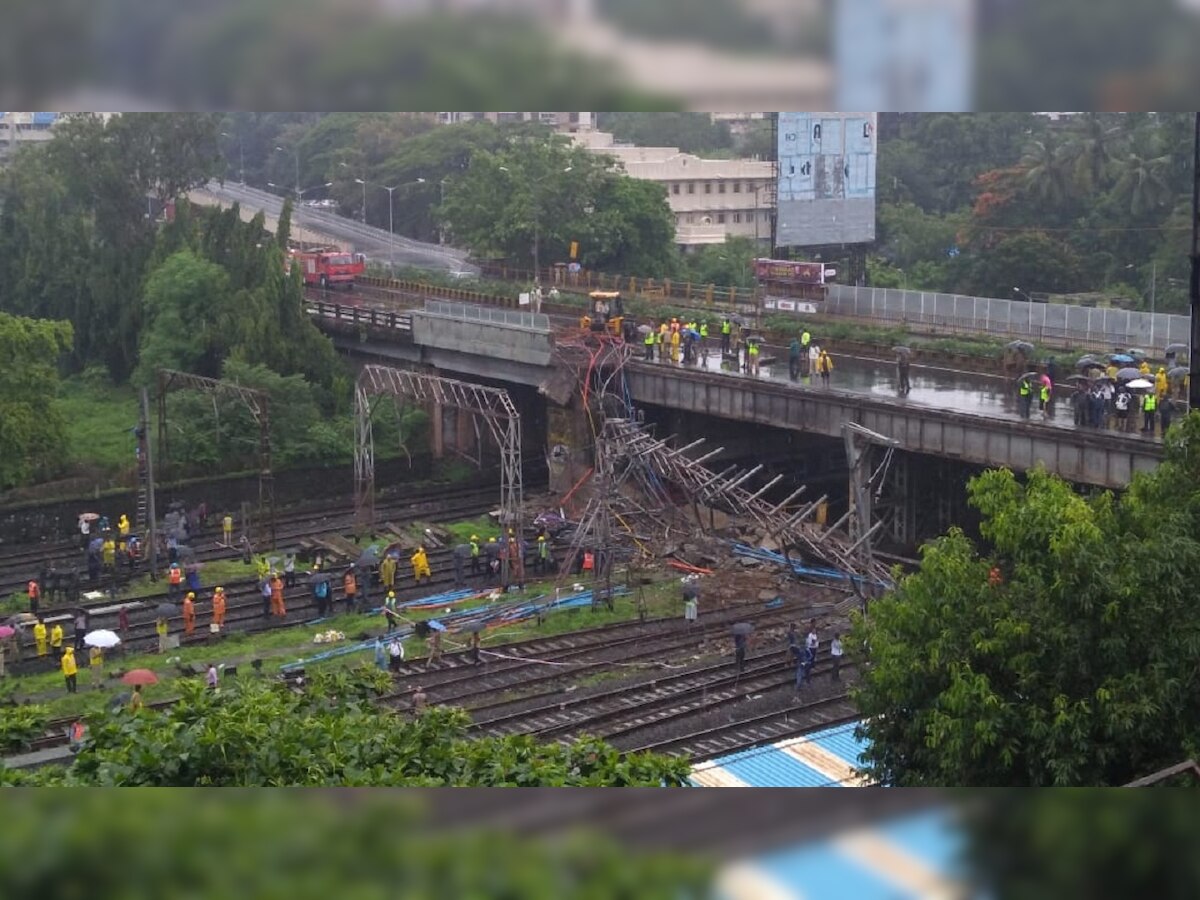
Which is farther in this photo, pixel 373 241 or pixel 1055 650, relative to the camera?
pixel 373 241

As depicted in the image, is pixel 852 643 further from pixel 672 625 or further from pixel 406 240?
pixel 406 240

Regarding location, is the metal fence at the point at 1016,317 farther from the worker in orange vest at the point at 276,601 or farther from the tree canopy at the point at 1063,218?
the worker in orange vest at the point at 276,601

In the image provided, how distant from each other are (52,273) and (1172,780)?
40.3 ft

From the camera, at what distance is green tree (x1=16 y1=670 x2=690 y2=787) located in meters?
3.06

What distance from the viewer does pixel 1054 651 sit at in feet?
13.7

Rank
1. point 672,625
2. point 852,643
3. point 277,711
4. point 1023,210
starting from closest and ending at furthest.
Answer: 1. point 277,711
2. point 852,643
3. point 672,625
4. point 1023,210

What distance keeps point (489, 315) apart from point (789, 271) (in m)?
4.03

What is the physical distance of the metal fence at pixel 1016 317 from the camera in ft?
42.5

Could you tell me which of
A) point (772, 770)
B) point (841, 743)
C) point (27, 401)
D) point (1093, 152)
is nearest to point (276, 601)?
point (27, 401)

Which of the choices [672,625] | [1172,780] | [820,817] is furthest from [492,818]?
[672,625]

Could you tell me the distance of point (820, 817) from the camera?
1.44 m

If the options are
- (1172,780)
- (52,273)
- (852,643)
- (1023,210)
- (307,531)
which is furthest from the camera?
(1023,210)

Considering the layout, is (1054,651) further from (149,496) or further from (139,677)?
(149,496)

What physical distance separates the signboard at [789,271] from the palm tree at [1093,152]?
9.70 feet
